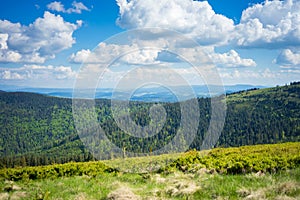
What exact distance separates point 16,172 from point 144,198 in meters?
11.9

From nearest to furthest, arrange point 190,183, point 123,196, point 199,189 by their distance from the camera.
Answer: point 123,196 < point 199,189 < point 190,183

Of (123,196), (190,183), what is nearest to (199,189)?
(190,183)

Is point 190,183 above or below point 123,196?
above

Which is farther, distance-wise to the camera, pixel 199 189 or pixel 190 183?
pixel 190 183

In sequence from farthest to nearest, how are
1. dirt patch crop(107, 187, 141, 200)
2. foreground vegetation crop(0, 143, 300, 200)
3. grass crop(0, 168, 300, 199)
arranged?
dirt patch crop(107, 187, 141, 200), foreground vegetation crop(0, 143, 300, 200), grass crop(0, 168, 300, 199)

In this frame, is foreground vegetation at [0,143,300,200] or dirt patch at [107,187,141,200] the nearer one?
foreground vegetation at [0,143,300,200]

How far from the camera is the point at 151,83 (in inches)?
709

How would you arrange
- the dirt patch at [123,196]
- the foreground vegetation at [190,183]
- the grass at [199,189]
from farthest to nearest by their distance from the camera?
the dirt patch at [123,196] → the foreground vegetation at [190,183] → the grass at [199,189]

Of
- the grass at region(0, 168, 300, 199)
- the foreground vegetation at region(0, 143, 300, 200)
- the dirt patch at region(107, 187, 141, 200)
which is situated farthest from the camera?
the dirt patch at region(107, 187, 141, 200)

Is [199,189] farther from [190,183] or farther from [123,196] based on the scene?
[123,196]

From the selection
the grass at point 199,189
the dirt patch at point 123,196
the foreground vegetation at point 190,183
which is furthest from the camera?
the dirt patch at point 123,196

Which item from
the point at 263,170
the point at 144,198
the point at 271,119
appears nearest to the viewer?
the point at 144,198

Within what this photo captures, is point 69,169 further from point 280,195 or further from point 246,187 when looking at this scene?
point 280,195

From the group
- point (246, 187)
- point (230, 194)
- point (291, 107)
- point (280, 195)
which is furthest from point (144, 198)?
point (291, 107)
